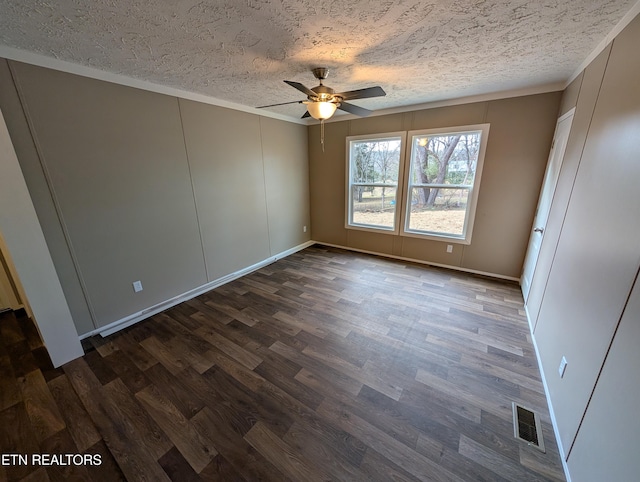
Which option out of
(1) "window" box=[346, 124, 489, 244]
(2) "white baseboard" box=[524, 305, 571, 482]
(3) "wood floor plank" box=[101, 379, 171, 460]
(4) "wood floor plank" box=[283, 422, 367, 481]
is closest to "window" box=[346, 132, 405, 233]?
(1) "window" box=[346, 124, 489, 244]

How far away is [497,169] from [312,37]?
2.87m

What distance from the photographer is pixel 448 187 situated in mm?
3541


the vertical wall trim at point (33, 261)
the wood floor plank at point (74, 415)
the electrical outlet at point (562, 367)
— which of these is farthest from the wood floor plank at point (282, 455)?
the vertical wall trim at point (33, 261)

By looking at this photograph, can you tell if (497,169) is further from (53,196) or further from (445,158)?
(53,196)

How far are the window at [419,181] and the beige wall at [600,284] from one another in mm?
1371

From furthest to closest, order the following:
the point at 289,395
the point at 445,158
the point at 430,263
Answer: the point at 430,263 < the point at 445,158 < the point at 289,395

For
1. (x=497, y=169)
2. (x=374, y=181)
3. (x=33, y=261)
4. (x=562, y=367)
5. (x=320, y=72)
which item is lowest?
(x=562, y=367)

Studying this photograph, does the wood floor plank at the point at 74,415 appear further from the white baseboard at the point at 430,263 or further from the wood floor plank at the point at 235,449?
the white baseboard at the point at 430,263

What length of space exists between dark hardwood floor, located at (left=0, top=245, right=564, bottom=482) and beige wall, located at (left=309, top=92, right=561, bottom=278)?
0.88 m

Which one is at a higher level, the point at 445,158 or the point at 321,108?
the point at 321,108

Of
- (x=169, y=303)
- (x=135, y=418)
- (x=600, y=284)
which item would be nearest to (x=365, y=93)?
(x=600, y=284)

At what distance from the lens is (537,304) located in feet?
7.65

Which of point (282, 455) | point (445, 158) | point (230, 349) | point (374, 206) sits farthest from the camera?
point (374, 206)

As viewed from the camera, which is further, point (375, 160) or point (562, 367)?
point (375, 160)
